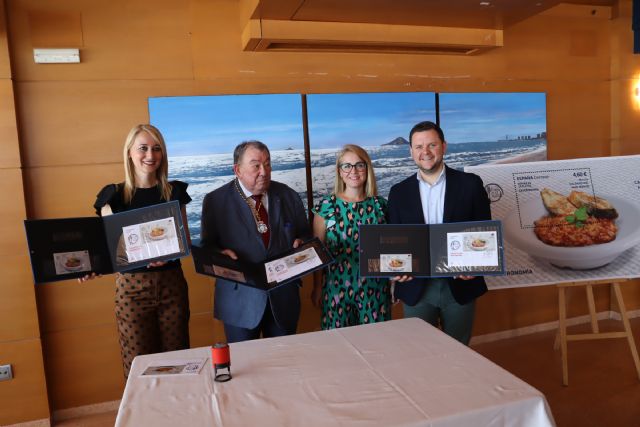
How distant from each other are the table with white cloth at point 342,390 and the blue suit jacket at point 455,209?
2.11 ft

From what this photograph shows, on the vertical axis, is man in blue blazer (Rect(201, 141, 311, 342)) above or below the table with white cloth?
above

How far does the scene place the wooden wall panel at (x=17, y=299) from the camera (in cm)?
334

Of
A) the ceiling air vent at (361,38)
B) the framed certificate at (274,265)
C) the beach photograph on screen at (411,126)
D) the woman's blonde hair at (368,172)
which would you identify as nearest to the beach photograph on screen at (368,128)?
the beach photograph on screen at (411,126)

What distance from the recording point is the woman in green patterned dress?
109 inches

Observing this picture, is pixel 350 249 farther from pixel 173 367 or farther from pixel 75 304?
pixel 75 304

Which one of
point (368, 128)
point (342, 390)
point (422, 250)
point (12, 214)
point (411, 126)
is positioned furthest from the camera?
point (411, 126)

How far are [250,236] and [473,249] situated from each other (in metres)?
1.15

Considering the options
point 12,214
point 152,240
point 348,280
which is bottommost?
point 348,280

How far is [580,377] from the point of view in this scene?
3.80 metres

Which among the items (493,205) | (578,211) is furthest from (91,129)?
(578,211)

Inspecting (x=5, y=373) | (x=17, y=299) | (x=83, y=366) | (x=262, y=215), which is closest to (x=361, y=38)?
(x=262, y=215)

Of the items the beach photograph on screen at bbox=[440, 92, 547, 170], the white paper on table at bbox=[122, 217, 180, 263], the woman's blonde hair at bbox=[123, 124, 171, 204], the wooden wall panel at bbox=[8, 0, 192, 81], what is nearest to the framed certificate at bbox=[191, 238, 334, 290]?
the white paper on table at bbox=[122, 217, 180, 263]

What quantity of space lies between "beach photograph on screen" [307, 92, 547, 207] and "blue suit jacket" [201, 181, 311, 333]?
4.30 ft

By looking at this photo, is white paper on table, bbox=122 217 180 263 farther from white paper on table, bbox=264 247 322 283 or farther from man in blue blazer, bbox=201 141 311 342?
white paper on table, bbox=264 247 322 283
